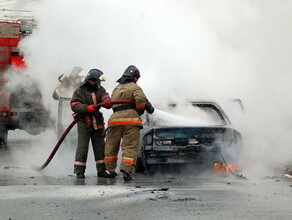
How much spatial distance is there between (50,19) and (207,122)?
16.5ft

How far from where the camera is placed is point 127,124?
32.2 ft

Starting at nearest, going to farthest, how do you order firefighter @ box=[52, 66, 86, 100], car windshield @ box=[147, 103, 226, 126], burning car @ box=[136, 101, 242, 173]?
burning car @ box=[136, 101, 242, 173], car windshield @ box=[147, 103, 226, 126], firefighter @ box=[52, 66, 86, 100]

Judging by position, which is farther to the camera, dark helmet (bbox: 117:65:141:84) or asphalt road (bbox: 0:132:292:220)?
dark helmet (bbox: 117:65:141:84)

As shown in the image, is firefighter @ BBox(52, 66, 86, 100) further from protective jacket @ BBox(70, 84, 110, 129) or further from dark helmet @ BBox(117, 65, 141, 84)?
dark helmet @ BBox(117, 65, 141, 84)

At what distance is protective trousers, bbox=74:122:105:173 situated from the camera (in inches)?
404

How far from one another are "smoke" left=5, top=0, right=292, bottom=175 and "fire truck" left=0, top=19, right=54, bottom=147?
1.25m

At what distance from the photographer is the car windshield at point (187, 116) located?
10602 mm

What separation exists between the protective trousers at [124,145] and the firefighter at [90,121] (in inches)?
13.3

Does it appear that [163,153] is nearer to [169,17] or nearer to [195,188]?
[195,188]

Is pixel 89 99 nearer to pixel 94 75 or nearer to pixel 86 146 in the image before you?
pixel 94 75

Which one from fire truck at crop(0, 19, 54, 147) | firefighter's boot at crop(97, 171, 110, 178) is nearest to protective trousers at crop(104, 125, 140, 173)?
firefighter's boot at crop(97, 171, 110, 178)

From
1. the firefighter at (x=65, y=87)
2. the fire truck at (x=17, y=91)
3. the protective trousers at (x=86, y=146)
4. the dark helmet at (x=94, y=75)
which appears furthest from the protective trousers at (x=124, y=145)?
the fire truck at (x=17, y=91)

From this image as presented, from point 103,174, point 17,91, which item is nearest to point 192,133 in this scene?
point 103,174

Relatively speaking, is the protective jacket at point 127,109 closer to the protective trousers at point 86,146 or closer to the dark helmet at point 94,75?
the dark helmet at point 94,75
